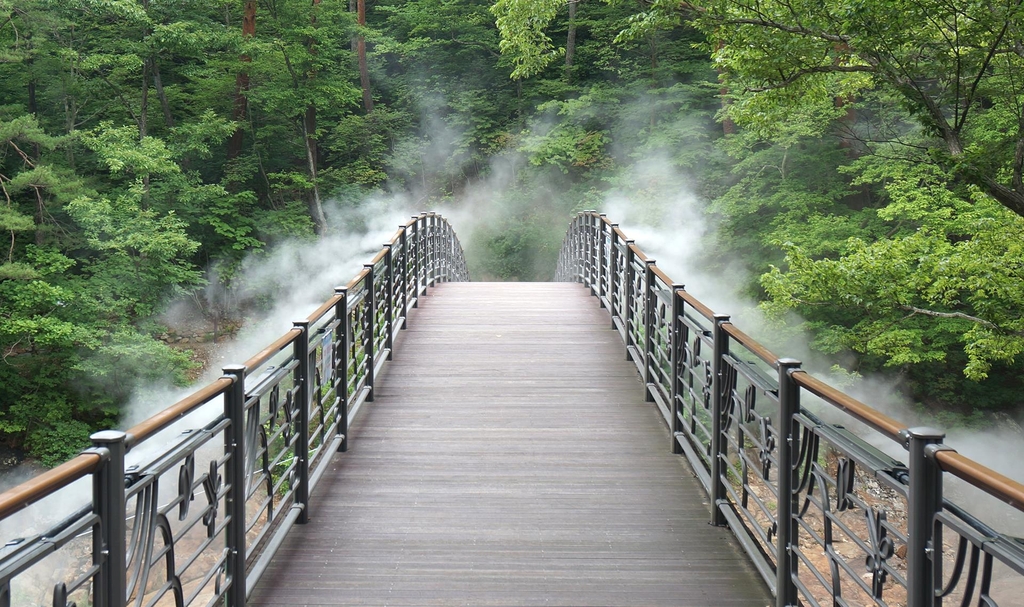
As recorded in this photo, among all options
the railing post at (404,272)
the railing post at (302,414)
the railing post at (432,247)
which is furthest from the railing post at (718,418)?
the railing post at (432,247)

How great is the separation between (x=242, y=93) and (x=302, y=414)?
64.3ft

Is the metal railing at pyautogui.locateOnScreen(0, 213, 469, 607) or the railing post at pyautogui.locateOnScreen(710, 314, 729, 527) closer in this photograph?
the metal railing at pyautogui.locateOnScreen(0, 213, 469, 607)

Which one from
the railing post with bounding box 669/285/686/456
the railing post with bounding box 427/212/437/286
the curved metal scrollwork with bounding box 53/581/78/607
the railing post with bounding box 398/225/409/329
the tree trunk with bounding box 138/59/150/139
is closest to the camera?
the curved metal scrollwork with bounding box 53/581/78/607

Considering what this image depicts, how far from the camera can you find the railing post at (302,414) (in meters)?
3.96

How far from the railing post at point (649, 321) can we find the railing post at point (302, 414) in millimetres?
2814

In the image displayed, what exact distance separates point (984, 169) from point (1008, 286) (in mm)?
2130

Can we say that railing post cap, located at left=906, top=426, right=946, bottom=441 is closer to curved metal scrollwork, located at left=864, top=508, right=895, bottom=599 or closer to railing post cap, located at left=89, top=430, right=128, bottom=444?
curved metal scrollwork, located at left=864, top=508, right=895, bottom=599

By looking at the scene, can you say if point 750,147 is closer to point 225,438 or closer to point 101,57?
point 101,57

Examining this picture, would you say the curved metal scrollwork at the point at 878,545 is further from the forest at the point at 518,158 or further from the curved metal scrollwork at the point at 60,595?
the forest at the point at 518,158

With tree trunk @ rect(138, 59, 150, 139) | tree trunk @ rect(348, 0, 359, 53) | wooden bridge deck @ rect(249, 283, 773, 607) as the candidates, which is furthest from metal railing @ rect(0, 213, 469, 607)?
tree trunk @ rect(348, 0, 359, 53)

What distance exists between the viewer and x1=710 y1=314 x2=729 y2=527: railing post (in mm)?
3924

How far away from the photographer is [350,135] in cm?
2486

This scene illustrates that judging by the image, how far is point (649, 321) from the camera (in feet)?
19.8

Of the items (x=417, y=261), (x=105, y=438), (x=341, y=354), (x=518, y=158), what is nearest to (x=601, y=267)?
(x=417, y=261)
